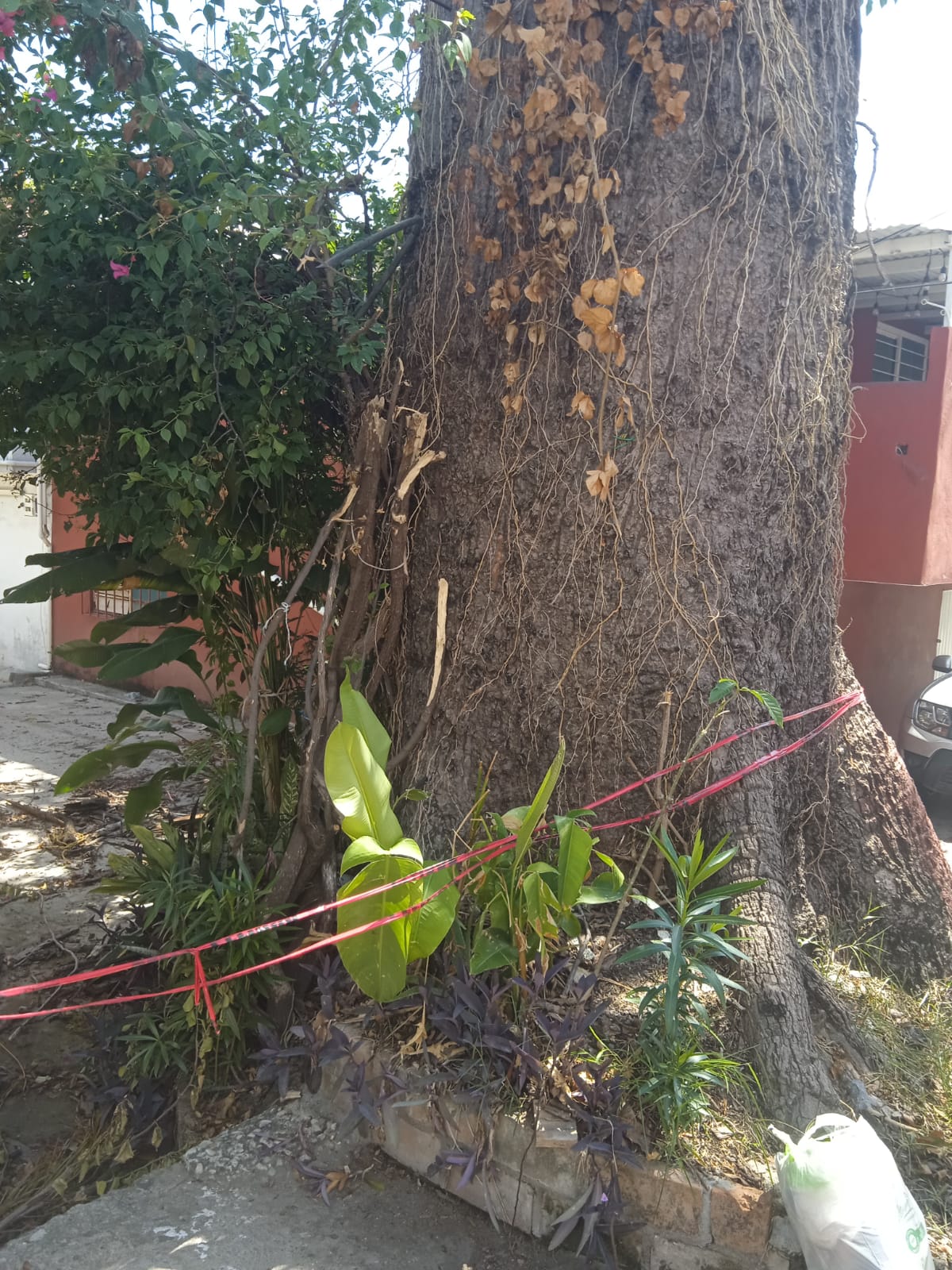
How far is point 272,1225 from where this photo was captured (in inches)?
110

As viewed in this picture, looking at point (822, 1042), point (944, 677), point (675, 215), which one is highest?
point (675, 215)

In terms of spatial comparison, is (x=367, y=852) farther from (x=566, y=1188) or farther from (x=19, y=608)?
(x=19, y=608)

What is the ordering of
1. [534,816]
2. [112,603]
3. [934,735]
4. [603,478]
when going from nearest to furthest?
[534,816] < [603,478] < [934,735] < [112,603]

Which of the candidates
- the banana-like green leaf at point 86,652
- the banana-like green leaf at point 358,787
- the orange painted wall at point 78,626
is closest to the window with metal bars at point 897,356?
the orange painted wall at point 78,626

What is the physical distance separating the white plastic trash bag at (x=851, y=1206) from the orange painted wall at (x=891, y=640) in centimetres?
726

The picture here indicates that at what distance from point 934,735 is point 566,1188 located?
5.94 m

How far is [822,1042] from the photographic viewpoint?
3.11m

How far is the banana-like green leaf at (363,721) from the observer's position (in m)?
3.32

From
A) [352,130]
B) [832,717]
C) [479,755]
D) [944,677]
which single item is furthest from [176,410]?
[944,677]

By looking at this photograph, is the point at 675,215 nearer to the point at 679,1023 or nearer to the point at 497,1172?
the point at 679,1023

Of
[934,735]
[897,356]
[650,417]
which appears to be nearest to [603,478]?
[650,417]

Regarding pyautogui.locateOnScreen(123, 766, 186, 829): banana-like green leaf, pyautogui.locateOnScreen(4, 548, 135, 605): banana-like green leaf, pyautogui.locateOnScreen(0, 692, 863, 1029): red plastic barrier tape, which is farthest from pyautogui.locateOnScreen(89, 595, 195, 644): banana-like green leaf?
pyautogui.locateOnScreen(0, 692, 863, 1029): red plastic barrier tape

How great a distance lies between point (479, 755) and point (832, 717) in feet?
4.15

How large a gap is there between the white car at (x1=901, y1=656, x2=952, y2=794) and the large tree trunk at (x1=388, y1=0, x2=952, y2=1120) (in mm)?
4332
